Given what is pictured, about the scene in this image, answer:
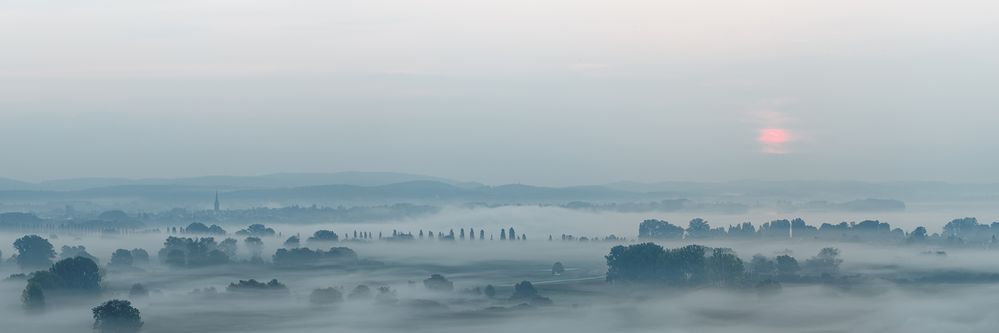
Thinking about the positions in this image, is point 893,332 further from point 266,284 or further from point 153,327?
point 266,284

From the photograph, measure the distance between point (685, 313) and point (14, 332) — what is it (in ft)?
181

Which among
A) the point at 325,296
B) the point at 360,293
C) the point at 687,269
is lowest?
the point at 325,296

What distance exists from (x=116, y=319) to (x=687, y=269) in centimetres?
6940

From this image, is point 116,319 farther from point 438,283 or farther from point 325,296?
point 438,283

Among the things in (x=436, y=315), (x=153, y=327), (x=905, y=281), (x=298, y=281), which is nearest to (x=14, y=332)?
(x=153, y=327)

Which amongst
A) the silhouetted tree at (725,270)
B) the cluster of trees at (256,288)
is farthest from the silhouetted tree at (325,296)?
the silhouetted tree at (725,270)

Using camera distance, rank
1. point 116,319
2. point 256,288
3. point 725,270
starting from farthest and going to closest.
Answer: point 725,270 → point 256,288 → point 116,319

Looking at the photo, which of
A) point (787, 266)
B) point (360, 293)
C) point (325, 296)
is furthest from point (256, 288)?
point (787, 266)

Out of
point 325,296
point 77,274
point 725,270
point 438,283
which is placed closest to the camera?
point 325,296

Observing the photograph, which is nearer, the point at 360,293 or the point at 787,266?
the point at 360,293

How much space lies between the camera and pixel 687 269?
172m

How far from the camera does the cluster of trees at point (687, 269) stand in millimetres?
168375

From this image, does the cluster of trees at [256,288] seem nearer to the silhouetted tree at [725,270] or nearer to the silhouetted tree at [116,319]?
the silhouetted tree at [116,319]

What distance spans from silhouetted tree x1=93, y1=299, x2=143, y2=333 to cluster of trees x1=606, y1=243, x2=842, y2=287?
61.5 metres
